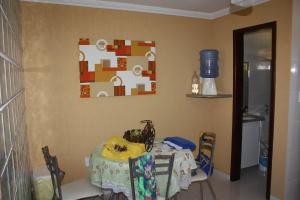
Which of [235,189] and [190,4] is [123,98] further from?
[235,189]

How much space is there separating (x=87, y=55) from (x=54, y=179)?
153 centimetres

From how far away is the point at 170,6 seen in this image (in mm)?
3418

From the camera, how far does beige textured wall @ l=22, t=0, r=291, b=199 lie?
9.40 feet

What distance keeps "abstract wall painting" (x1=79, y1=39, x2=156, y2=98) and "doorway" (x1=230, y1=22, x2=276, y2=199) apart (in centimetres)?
124

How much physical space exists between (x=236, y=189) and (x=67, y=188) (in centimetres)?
227

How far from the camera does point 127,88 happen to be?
334 centimetres

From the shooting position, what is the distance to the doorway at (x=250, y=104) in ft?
10.4

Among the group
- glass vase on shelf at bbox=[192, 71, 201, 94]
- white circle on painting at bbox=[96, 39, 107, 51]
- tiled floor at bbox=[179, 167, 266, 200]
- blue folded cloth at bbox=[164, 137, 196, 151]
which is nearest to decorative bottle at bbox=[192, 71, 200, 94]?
glass vase on shelf at bbox=[192, 71, 201, 94]

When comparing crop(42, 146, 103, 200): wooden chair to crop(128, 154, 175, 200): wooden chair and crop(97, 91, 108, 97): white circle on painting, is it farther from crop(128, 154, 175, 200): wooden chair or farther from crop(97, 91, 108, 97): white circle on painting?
crop(97, 91, 108, 97): white circle on painting

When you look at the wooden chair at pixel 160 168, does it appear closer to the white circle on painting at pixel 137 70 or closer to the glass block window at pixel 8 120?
the glass block window at pixel 8 120

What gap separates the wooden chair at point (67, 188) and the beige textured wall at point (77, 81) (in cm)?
76

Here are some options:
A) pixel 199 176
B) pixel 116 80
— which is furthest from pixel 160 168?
pixel 116 80

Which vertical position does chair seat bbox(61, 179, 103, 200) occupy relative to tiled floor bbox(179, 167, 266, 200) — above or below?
above

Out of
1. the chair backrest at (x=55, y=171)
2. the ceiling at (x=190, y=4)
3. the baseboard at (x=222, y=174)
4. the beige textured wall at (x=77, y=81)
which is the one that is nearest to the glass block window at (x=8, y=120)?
the chair backrest at (x=55, y=171)
